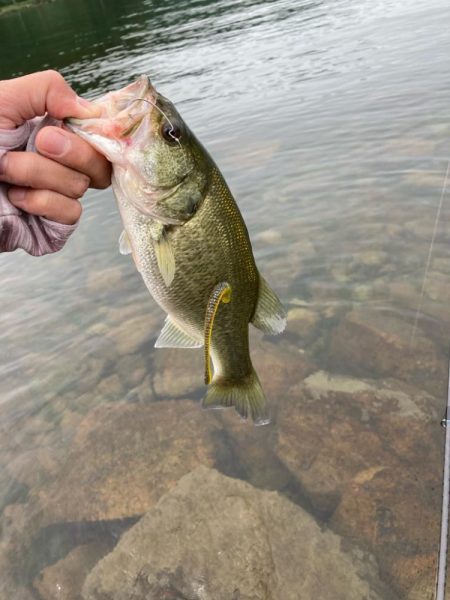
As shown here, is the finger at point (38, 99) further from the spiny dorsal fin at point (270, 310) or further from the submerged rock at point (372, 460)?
the submerged rock at point (372, 460)

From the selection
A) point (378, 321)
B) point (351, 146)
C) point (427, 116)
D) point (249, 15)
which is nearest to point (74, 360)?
point (378, 321)

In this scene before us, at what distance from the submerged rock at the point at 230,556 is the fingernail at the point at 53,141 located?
3.11 metres

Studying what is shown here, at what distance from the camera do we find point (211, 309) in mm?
2441

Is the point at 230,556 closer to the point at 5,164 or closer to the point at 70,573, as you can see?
the point at 70,573

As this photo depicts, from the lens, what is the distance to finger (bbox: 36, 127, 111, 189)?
205 centimetres

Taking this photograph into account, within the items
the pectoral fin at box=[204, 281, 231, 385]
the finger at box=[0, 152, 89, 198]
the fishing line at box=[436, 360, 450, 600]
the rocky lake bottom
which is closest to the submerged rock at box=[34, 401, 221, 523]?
the rocky lake bottom

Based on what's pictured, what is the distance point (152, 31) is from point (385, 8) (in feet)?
46.0

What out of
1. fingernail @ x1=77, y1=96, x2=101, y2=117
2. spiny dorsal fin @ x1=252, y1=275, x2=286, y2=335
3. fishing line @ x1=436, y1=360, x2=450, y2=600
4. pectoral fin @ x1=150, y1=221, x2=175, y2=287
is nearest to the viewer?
fingernail @ x1=77, y1=96, x2=101, y2=117

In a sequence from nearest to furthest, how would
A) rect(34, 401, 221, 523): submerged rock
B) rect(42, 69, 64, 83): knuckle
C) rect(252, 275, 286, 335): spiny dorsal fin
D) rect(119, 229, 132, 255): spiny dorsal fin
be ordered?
1. rect(42, 69, 64, 83): knuckle
2. rect(119, 229, 132, 255): spiny dorsal fin
3. rect(252, 275, 286, 335): spiny dorsal fin
4. rect(34, 401, 221, 523): submerged rock

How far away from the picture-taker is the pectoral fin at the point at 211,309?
93.9 inches

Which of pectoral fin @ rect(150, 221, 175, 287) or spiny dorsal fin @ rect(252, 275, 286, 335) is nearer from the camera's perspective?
pectoral fin @ rect(150, 221, 175, 287)

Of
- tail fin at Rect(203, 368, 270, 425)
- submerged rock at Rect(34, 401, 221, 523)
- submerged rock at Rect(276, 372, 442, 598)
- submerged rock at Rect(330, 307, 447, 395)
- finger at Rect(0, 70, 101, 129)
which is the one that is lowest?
submerged rock at Rect(330, 307, 447, 395)

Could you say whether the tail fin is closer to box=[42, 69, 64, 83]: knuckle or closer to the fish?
the fish

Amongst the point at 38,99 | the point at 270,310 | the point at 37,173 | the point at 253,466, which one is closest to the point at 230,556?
the point at 253,466
